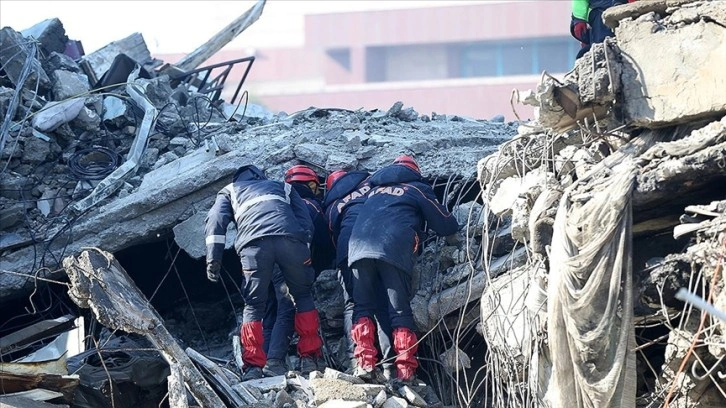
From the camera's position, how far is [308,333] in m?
11.0

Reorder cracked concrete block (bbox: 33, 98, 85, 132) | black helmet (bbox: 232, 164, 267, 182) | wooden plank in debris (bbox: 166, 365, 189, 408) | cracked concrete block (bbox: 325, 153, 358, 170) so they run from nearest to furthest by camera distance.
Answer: wooden plank in debris (bbox: 166, 365, 189, 408), black helmet (bbox: 232, 164, 267, 182), cracked concrete block (bbox: 325, 153, 358, 170), cracked concrete block (bbox: 33, 98, 85, 132)

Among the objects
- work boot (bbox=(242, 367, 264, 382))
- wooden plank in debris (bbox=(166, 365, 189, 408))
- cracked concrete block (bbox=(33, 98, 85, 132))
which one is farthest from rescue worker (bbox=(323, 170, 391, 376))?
cracked concrete block (bbox=(33, 98, 85, 132))

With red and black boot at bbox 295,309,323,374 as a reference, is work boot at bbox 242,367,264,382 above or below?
below

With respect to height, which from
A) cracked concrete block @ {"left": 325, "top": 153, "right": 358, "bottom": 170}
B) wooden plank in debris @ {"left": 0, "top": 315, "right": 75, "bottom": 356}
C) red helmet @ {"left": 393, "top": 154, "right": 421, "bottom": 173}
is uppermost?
red helmet @ {"left": 393, "top": 154, "right": 421, "bottom": 173}

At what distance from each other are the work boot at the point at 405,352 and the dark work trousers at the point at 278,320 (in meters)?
0.94

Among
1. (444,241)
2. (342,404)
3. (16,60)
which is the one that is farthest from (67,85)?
(342,404)

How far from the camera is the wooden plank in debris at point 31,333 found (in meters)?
11.9

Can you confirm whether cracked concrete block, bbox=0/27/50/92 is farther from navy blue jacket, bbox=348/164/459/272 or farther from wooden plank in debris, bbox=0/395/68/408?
wooden plank in debris, bbox=0/395/68/408

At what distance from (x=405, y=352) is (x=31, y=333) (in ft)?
11.8

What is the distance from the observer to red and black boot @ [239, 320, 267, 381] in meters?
10.8

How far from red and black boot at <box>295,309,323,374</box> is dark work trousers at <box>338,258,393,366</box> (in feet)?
0.87

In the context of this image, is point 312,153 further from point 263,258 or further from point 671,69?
point 671,69

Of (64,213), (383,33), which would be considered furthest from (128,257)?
(383,33)

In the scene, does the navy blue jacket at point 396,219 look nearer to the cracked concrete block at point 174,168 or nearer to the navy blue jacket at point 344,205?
the navy blue jacket at point 344,205
